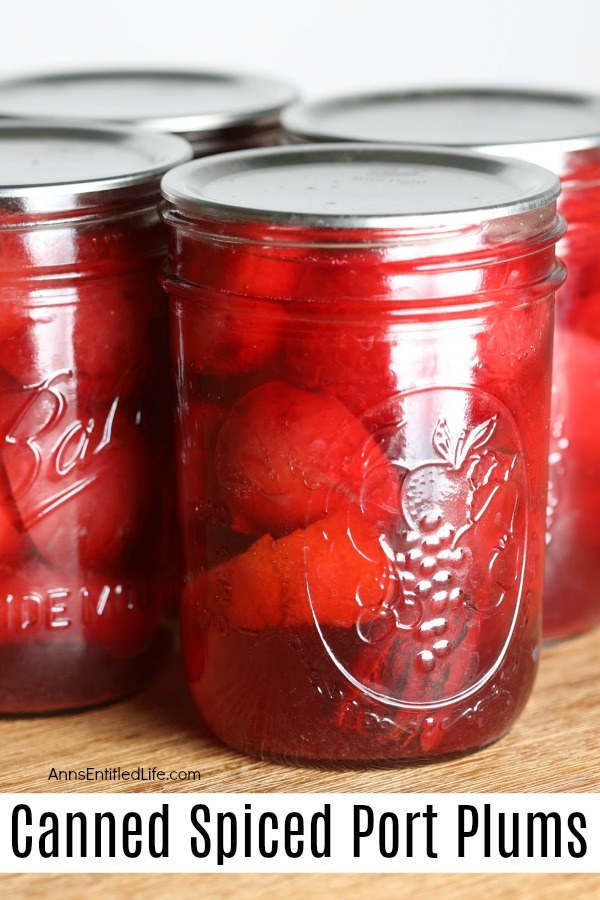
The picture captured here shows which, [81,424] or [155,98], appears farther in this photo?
[155,98]

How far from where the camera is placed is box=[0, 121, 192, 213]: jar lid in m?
0.83

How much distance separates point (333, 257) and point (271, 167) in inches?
7.7

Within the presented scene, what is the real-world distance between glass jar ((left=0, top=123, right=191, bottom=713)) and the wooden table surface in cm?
3

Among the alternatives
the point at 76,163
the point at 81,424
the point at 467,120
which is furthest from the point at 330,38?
the point at 81,424

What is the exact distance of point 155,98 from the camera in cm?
121

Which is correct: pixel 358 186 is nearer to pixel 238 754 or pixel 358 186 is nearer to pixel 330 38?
pixel 238 754

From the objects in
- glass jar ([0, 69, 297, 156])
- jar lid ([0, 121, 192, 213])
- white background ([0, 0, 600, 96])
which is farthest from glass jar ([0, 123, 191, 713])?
white background ([0, 0, 600, 96])

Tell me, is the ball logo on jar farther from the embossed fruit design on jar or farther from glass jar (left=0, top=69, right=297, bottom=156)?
glass jar (left=0, top=69, right=297, bottom=156)

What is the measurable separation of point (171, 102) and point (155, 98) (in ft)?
0.11

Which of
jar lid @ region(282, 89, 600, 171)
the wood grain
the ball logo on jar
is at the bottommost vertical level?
the wood grain

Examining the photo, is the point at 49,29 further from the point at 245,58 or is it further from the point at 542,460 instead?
the point at 542,460

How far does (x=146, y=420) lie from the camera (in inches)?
36.3

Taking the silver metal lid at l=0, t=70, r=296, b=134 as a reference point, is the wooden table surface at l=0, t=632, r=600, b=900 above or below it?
below

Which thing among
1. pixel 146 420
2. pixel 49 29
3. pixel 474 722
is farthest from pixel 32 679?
pixel 49 29
